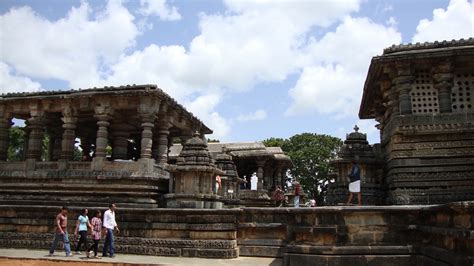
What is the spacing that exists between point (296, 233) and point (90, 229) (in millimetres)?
5401

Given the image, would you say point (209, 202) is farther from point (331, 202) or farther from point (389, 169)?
point (389, 169)

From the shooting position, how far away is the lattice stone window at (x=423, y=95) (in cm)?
1264

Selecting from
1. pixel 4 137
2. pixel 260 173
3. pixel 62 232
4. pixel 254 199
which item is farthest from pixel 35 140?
pixel 260 173

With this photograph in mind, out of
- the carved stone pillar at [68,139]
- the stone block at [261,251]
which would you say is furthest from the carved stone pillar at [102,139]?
the stone block at [261,251]

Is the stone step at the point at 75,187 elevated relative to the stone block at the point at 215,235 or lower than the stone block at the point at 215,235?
elevated

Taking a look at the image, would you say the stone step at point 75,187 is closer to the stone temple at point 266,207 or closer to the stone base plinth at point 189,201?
the stone temple at point 266,207

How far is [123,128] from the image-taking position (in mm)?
19188

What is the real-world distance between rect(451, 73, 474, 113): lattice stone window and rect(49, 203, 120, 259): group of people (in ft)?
33.9

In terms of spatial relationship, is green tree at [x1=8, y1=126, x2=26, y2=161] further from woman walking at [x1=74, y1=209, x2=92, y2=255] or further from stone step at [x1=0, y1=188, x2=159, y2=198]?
woman walking at [x1=74, y1=209, x2=92, y2=255]

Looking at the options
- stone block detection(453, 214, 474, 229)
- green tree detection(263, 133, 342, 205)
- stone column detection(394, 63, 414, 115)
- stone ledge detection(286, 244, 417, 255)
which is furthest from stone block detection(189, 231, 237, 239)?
green tree detection(263, 133, 342, 205)

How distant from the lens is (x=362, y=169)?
1388 centimetres

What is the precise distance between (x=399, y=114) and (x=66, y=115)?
40.5ft

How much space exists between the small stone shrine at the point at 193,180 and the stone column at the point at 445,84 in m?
7.56

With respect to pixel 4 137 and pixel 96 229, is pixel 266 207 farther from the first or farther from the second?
pixel 4 137
